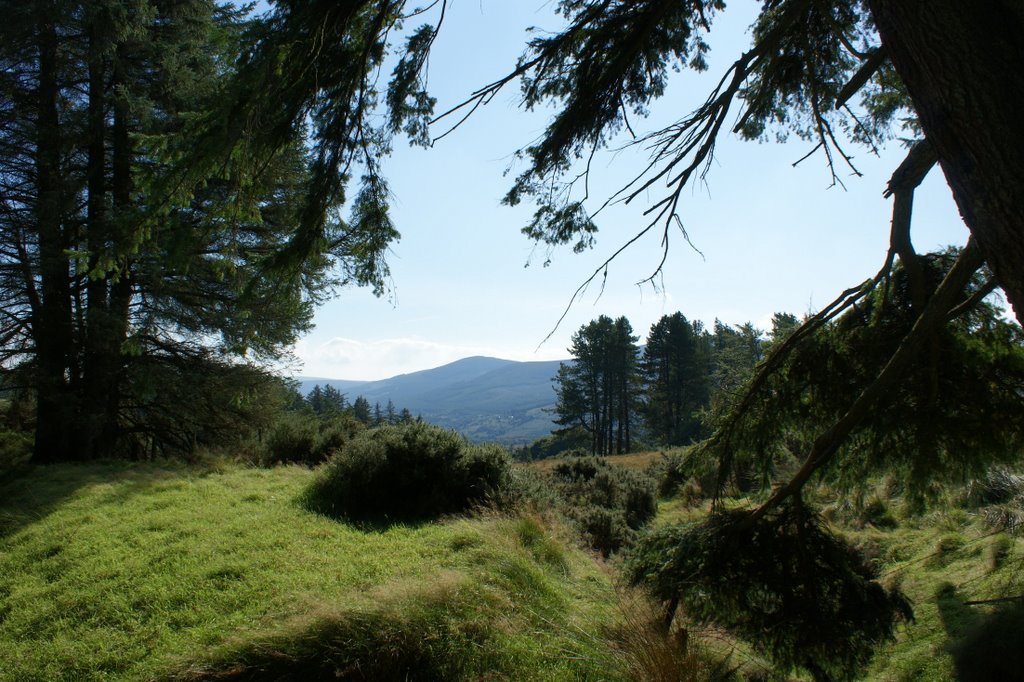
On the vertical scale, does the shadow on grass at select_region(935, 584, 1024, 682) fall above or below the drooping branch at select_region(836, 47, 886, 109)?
below

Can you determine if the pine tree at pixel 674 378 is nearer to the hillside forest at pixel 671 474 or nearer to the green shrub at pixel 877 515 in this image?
the green shrub at pixel 877 515

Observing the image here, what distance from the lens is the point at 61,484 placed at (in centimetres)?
795

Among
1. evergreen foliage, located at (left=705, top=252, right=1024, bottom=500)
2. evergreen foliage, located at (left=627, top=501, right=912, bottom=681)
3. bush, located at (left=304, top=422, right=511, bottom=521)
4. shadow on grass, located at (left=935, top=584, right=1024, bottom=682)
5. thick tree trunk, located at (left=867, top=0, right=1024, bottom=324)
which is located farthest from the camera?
bush, located at (left=304, top=422, right=511, bottom=521)

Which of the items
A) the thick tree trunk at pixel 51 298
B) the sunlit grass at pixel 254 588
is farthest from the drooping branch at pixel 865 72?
the thick tree trunk at pixel 51 298

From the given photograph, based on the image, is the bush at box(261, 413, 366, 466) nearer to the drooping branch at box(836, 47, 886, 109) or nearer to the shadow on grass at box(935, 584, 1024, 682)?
the shadow on grass at box(935, 584, 1024, 682)

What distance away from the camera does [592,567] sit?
236 inches

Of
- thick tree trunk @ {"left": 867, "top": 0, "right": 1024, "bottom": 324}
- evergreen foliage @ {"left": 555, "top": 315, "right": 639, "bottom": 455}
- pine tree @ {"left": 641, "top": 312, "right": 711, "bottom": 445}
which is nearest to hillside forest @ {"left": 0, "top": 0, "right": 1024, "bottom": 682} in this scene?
thick tree trunk @ {"left": 867, "top": 0, "right": 1024, "bottom": 324}

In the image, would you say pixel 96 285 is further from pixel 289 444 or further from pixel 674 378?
pixel 674 378

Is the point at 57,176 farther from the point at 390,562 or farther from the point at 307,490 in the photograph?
the point at 390,562

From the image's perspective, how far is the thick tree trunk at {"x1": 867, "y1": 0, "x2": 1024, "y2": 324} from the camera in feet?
5.40

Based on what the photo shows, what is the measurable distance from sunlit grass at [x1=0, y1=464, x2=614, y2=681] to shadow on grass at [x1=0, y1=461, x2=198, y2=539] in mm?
71

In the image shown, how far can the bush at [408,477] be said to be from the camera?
7.89m

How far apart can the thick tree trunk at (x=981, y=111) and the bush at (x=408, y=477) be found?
22.7 feet

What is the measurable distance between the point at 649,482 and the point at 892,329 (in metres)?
10.9
